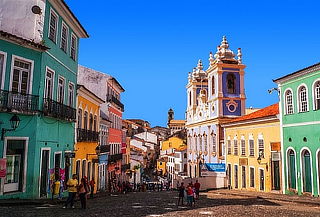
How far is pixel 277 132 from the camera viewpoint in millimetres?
23078

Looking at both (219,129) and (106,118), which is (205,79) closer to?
(219,129)

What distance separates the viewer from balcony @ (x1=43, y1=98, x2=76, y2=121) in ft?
47.5

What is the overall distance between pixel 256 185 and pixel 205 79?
29.7 m

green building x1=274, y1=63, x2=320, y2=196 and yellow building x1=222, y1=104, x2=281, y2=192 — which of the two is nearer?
green building x1=274, y1=63, x2=320, y2=196

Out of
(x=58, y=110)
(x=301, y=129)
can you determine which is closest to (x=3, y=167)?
(x=58, y=110)

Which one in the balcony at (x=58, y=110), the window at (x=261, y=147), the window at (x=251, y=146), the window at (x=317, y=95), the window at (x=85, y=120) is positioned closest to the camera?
the balcony at (x=58, y=110)

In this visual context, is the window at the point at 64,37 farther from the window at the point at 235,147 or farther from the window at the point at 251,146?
the window at the point at 235,147

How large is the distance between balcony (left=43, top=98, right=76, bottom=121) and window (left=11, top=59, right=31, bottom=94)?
115cm

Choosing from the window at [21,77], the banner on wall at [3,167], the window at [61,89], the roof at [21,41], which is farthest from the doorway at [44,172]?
the roof at [21,41]

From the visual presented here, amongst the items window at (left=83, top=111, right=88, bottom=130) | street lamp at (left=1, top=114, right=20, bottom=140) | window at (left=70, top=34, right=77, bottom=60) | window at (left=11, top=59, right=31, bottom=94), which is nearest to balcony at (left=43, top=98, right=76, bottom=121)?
window at (left=11, top=59, right=31, bottom=94)

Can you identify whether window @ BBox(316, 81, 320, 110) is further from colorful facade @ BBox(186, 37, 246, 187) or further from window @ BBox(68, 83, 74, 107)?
colorful facade @ BBox(186, 37, 246, 187)

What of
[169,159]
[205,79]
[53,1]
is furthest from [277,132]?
[169,159]

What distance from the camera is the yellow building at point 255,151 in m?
23.5

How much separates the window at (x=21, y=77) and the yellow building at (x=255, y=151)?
16.6 meters
